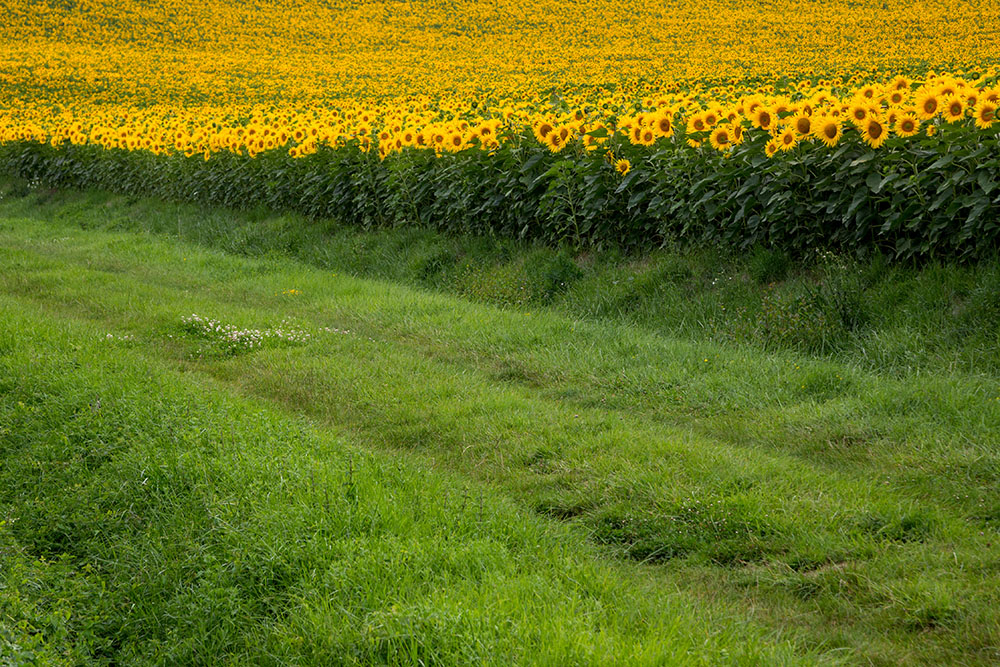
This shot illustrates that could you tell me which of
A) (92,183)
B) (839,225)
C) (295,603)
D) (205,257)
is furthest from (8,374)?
(92,183)

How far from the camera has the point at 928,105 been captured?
754 cm

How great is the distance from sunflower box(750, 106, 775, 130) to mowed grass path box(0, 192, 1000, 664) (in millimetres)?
2261

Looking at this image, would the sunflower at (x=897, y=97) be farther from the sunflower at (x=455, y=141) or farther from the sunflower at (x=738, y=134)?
the sunflower at (x=455, y=141)

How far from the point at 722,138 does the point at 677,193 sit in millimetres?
600

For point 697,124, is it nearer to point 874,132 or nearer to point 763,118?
point 763,118

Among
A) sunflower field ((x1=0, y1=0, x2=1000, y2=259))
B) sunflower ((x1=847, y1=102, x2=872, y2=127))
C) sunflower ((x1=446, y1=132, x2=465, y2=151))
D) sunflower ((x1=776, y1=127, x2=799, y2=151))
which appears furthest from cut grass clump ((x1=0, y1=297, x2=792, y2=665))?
sunflower ((x1=446, y1=132, x2=465, y2=151))

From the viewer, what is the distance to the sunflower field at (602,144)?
7559 mm

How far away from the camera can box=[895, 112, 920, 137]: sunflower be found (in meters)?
7.57

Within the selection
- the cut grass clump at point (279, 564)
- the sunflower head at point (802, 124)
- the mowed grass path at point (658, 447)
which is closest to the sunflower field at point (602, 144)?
the sunflower head at point (802, 124)

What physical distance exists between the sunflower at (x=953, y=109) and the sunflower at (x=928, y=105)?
0.06 metres

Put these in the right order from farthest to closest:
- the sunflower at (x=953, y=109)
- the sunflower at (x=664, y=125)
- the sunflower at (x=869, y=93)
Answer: the sunflower at (x=664, y=125)
the sunflower at (x=869, y=93)
the sunflower at (x=953, y=109)

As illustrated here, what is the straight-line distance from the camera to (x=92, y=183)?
17.6 metres

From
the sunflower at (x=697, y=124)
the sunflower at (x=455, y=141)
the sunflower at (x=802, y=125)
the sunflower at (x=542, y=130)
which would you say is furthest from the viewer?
the sunflower at (x=455, y=141)

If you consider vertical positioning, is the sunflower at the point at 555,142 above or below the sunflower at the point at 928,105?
below
